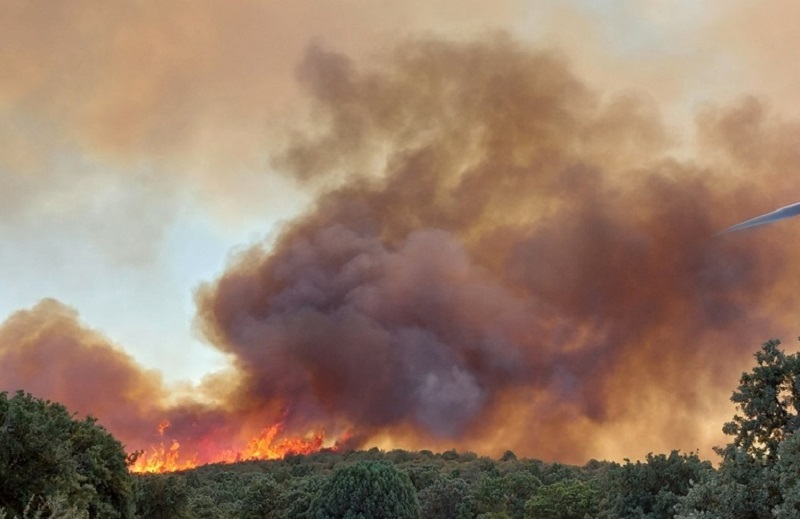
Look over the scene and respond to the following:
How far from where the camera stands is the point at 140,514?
1810 inches

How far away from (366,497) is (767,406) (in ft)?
219

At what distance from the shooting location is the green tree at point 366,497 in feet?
300

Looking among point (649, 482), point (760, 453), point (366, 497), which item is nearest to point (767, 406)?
point (760, 453)

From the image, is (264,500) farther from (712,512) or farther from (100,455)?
(712,512)

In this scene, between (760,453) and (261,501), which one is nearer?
(760,453)

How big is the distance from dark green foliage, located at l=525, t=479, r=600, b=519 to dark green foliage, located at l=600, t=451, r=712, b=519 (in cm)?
1462

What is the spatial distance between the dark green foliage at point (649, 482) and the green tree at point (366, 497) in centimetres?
4555

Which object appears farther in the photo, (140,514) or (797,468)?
(140,514)

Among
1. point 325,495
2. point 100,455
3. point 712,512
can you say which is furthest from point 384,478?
point 712,512

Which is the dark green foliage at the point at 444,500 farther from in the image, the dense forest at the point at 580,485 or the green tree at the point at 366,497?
the dense forest at the point at 580,485

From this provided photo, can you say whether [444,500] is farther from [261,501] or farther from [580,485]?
[580,485]

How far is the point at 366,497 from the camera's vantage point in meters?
92.7

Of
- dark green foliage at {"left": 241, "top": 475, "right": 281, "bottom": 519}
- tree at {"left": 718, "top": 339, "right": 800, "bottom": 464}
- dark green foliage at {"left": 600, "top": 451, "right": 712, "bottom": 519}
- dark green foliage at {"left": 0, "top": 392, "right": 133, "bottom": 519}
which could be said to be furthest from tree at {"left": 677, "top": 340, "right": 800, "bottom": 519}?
dark green foliage at {"left": 241, "top": 475, "right": 281, "bottom": 519}

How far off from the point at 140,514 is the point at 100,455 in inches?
343
